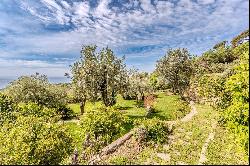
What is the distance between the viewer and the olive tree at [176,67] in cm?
5900

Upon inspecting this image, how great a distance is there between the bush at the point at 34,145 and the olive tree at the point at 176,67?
137 feet

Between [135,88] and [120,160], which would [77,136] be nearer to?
[120,160]

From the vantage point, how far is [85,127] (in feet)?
90.4

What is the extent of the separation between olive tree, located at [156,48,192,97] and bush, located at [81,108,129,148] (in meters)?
33.2

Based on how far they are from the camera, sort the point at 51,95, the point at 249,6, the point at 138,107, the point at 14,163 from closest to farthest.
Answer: the point at 249,6, the point at 14,163, the point at 51,95, the point at 138,107

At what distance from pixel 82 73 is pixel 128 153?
24856 mm

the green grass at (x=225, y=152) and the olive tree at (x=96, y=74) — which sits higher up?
the olive tree at (x=96, y=74)

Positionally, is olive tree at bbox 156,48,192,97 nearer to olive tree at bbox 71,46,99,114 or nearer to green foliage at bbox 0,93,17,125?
olive tree at bbox 71,46,99,114

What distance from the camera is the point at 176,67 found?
59.1 metres

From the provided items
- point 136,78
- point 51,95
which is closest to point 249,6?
point 51,95

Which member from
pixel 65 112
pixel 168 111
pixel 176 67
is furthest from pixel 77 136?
pixel 176 67

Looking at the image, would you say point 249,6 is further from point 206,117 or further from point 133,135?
point 206,117

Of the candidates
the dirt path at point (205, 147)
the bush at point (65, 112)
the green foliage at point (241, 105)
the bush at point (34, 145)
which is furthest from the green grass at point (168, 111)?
the bush at point (34, 145)

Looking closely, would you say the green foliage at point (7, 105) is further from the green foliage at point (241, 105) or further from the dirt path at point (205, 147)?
the green foliage at point (241, 105)
